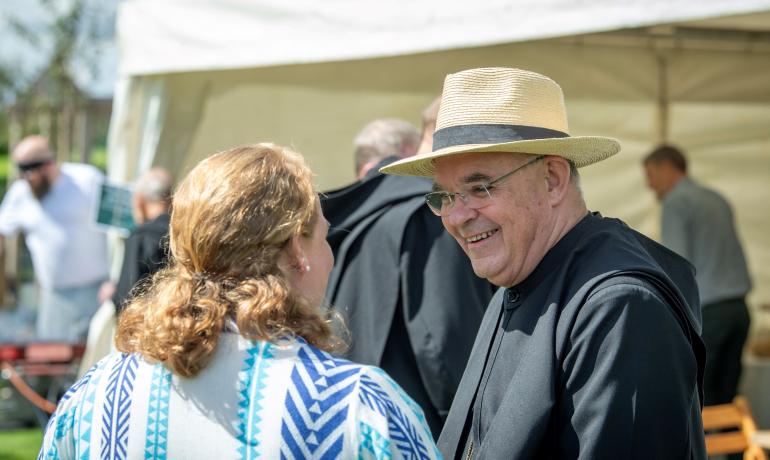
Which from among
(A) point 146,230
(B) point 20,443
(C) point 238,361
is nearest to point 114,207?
(A) point 146,230

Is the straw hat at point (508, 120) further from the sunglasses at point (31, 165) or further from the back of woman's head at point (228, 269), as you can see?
the sunglasses at point (31, 165)

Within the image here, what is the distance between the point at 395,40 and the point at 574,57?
6.21ft

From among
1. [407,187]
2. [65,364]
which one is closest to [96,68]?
[65,364]

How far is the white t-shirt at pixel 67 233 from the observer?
24.4ft

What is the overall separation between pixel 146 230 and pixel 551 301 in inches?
134

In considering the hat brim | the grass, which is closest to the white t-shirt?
the grass

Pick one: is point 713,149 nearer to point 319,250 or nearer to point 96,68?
point 319,250

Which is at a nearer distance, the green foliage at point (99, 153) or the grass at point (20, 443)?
the grass at point (20, 443)

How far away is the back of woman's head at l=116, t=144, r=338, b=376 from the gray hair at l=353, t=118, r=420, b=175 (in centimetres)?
220

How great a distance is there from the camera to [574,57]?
6.23 m

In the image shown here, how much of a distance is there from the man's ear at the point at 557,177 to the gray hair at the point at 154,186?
3501 mm

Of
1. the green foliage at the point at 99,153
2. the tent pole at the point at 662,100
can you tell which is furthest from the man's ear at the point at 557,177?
the green foliage at the point at 99,153

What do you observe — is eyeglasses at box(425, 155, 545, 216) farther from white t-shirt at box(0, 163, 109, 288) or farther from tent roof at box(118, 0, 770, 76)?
white t-shirt at box(0, 163, 109, 288)

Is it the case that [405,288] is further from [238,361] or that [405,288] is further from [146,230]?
[146,230]
